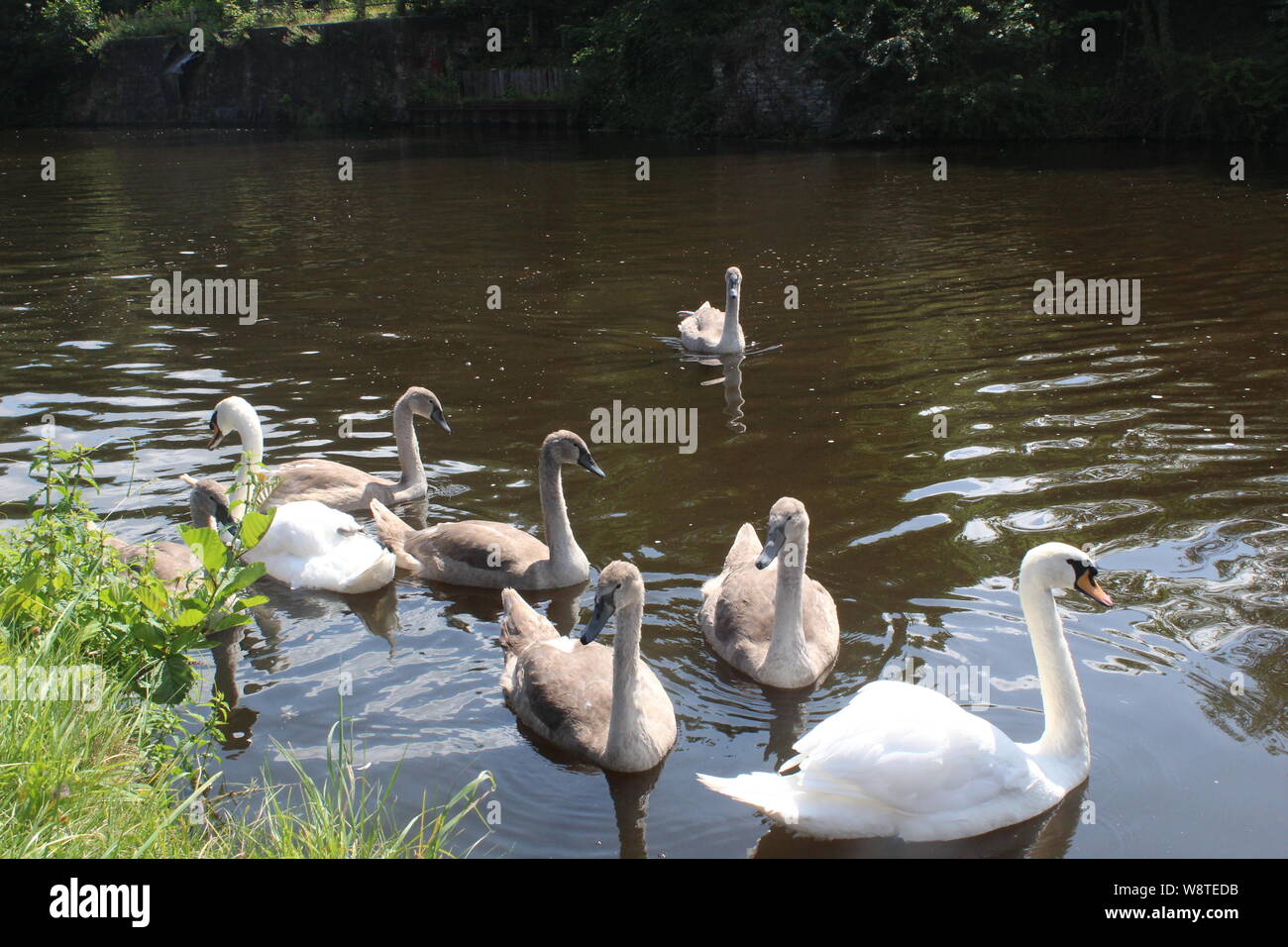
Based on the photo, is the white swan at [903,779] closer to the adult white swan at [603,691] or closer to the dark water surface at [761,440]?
the dark water surface at [761,440]

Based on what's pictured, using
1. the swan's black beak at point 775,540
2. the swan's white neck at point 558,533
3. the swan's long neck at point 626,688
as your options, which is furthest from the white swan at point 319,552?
the swan's black beak at point 775,540

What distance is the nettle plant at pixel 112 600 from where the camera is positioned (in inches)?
197

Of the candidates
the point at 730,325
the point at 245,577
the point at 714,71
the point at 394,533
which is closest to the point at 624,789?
the point at 245,577

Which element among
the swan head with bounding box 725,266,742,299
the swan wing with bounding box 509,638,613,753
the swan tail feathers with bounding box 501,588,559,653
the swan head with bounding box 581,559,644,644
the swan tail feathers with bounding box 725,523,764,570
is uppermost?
the swan head with bounding box 725,266,742,299

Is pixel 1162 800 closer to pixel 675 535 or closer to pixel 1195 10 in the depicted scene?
pixel 675 535

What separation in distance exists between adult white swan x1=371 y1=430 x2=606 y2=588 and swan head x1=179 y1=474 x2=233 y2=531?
1193 millimetres

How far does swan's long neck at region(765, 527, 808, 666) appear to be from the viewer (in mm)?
6176

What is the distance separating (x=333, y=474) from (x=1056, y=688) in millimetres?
5152

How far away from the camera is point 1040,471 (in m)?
8.69

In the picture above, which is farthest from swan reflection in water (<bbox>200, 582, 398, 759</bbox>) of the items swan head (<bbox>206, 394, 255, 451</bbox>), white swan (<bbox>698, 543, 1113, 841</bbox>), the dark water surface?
white swan (<bbox>698, 543, 1113, 841</bbox>)

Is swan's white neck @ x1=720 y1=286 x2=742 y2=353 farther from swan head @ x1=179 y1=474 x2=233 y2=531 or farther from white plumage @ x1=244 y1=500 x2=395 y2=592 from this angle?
swan head @ x1=179 y1=474 x2=233 y2=531

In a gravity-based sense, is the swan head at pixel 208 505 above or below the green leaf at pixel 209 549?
below

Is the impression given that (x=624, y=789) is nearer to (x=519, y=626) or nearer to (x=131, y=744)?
(x=519, y=626)

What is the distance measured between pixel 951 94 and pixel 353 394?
77.9 ft
